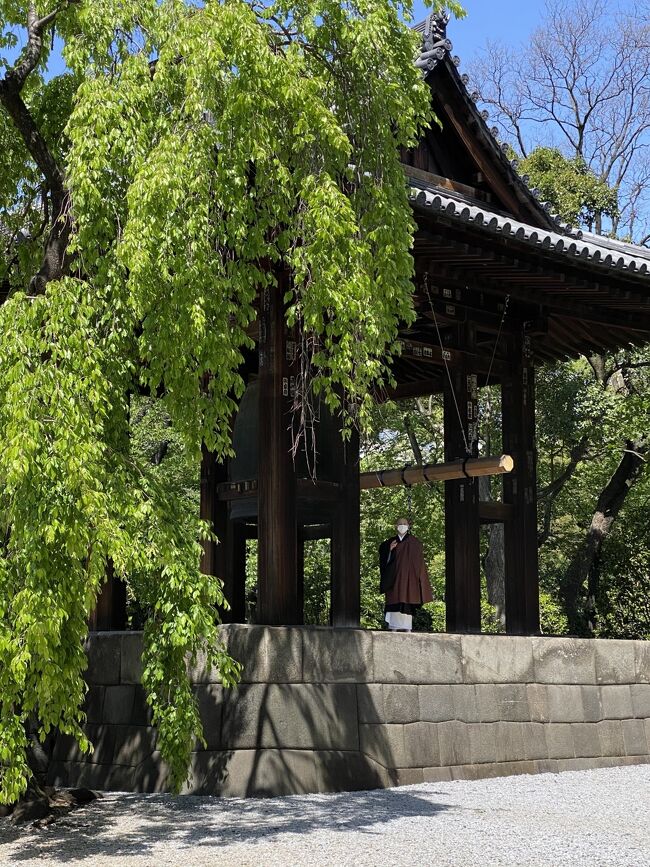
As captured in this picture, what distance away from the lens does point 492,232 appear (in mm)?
9703

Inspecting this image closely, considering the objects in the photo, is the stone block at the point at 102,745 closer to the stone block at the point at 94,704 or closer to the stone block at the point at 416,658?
the stone block at the point at 94,704

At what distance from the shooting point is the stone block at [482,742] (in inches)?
402

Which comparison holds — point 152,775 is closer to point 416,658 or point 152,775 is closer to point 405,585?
point 416,658

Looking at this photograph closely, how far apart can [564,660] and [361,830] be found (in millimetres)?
4402

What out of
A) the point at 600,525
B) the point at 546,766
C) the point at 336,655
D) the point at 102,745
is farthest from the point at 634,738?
the point at 600,525

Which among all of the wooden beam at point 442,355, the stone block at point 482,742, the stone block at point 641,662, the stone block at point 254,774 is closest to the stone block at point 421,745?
the stone block at point 482,742

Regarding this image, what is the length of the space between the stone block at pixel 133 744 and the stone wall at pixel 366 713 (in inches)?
0.5

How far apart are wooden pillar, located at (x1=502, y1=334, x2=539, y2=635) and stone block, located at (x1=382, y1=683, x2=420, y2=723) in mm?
2153

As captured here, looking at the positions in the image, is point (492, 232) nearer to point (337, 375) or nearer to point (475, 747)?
point (337, 375)

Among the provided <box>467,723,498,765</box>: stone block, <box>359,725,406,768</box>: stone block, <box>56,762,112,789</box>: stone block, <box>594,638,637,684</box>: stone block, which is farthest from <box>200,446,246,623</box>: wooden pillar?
<box>594,638,637,684</box>: stone block

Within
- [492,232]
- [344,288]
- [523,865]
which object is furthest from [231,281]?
[523,865]

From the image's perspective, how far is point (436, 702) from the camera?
1000 cm

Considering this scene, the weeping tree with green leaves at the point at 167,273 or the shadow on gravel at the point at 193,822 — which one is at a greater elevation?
the weeping tree with green leaves at the point at 167,273

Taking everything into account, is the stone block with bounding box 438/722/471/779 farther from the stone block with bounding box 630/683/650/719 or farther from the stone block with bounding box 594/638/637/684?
the stone block with bounding box 630/683/650/719
